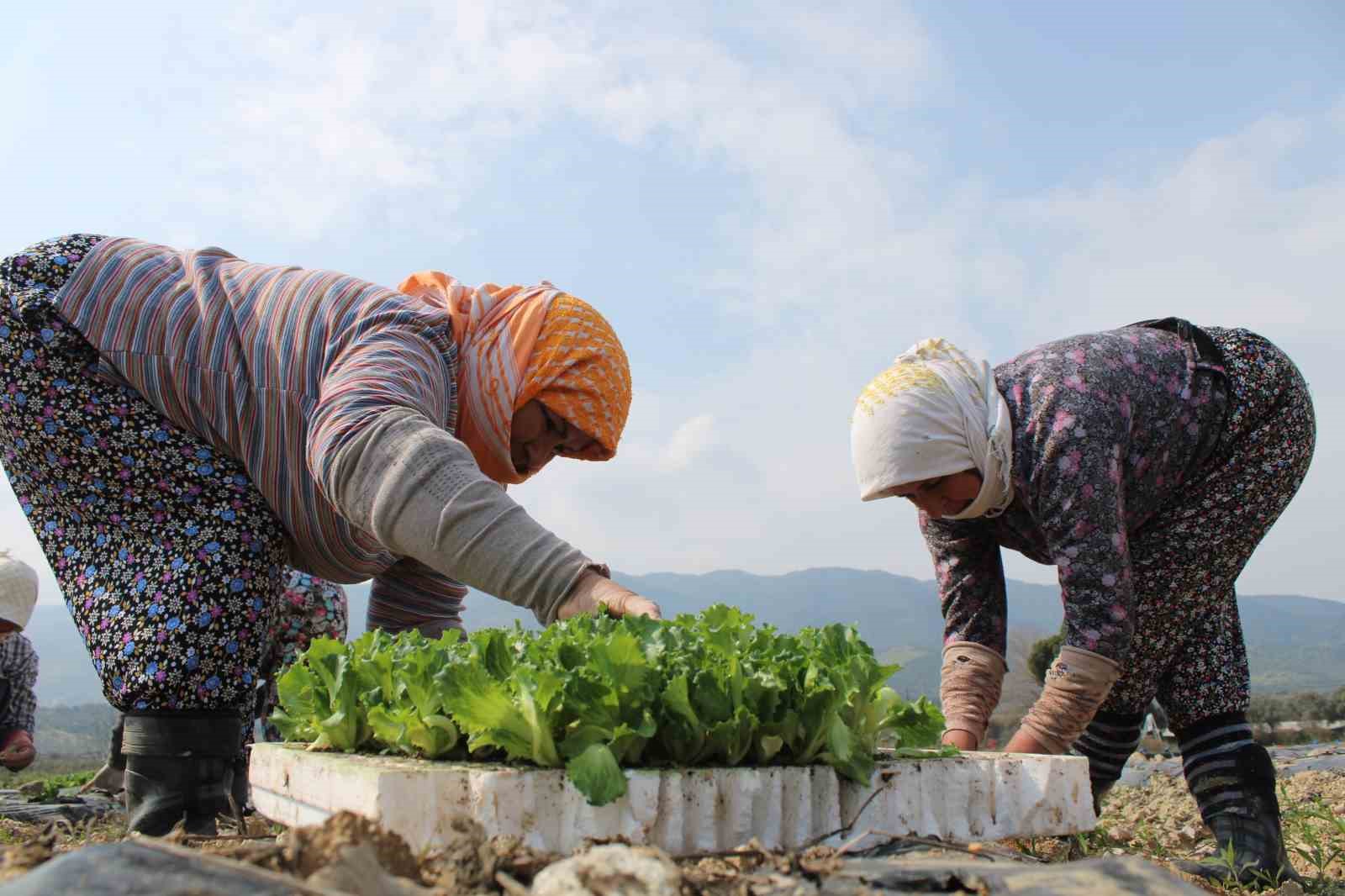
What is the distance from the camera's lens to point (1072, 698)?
Answer: 3.16 m

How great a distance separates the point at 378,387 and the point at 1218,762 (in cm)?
291

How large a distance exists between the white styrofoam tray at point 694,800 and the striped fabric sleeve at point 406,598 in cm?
147

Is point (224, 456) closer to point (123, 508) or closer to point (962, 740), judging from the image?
point (123, 508)

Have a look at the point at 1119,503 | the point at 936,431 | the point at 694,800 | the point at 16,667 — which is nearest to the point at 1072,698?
the point at 1119,503

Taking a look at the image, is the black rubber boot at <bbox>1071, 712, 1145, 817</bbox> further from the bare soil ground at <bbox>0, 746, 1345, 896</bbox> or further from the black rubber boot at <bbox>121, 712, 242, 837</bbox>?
the black rubber boot at <bbox>121, 712, 242, 837</bbox>

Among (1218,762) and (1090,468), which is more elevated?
(1090,468)

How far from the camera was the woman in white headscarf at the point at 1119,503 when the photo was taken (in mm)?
3197

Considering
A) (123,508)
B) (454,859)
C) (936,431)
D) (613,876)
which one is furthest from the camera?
(936,431)

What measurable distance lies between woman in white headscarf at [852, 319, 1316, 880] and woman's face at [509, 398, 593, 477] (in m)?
0.95

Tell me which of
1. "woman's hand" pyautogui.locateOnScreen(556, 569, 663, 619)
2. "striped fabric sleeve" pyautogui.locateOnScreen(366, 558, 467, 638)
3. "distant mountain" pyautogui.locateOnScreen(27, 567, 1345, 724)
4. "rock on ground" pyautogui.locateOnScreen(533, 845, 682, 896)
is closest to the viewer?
"rock on ground" pyautogui.locateOnScreen(533, 845, 682, 896)

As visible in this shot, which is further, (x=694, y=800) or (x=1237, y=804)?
(x=1237, y=804)

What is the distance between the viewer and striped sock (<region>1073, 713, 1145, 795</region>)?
3.88 m

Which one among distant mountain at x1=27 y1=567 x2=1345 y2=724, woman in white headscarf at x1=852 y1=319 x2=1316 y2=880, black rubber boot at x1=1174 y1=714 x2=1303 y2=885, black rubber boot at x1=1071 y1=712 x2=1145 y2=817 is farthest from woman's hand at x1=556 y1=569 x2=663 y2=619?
distant mountain at x1=27 y1=567 x2=1345 y2=724

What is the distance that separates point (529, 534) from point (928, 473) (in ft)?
4.67
